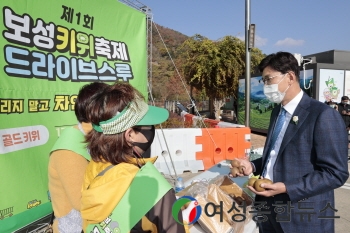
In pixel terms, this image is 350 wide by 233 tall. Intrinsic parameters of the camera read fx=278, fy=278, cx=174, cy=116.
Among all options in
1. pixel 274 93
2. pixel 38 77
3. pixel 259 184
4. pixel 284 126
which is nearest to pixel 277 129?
pixel 284 126

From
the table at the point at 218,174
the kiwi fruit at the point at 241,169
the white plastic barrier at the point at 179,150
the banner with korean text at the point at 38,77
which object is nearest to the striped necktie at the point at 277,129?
the kiwi fruit at the point at 241,169

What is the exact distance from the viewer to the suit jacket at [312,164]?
1666mm

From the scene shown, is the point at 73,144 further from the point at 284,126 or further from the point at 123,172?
the point at 284,126

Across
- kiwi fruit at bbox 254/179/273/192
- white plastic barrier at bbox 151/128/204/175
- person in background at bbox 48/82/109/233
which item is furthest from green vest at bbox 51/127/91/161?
white plastic barrier at bbox 151/128/204/175

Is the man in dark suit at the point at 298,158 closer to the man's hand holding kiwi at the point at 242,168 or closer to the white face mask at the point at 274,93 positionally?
the white face mask at the point at 274,93

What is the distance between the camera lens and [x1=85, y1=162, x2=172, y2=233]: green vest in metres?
1.01

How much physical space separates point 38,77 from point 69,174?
1.73 meters

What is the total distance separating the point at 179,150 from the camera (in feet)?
20.7

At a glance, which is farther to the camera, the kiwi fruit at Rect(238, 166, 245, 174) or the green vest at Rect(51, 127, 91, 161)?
the kiwi fruit at Rect(238, 166, 245, 174)

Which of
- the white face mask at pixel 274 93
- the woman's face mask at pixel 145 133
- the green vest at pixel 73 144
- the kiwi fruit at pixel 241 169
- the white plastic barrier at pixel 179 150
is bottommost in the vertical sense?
the white plastic barrier at pixel 179 150

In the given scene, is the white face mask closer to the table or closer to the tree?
the table

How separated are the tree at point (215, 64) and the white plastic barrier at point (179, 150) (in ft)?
29.1

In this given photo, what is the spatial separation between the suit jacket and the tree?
13.0 metres

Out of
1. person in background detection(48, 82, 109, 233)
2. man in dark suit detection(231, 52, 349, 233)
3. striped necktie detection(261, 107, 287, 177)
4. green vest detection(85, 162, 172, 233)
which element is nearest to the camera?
green vest detection(85, 162, 172, 233)
